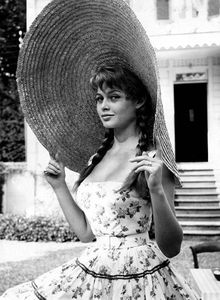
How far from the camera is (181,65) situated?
511 inches

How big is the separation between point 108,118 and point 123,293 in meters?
0.67

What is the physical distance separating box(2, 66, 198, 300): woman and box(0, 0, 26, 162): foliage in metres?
14.3

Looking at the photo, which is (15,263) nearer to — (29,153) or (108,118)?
(29,153)

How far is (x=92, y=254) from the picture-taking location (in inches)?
83.0

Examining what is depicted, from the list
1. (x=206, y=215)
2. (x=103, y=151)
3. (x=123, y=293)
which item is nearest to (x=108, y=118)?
(x=103, y=151)

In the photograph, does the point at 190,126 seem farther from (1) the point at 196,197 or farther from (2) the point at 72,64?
(2) the point at 72,64

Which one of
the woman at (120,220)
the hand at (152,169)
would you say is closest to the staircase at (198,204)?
the woman at (120,220)

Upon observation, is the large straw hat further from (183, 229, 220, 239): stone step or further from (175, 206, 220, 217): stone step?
(175, 206, 220, 217): stone step

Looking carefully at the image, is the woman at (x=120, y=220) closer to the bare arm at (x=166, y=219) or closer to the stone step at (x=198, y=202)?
the bare arm at (x=166, y=219)

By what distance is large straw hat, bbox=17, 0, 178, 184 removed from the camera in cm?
219

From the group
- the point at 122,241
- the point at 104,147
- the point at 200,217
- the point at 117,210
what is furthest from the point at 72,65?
the point at 200,217

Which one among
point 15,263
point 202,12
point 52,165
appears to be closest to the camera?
point 52,165

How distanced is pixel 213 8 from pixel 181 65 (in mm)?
1511

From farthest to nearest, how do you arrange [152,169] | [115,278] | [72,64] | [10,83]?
[10,83], [72,64], [115,278], [152,169]
